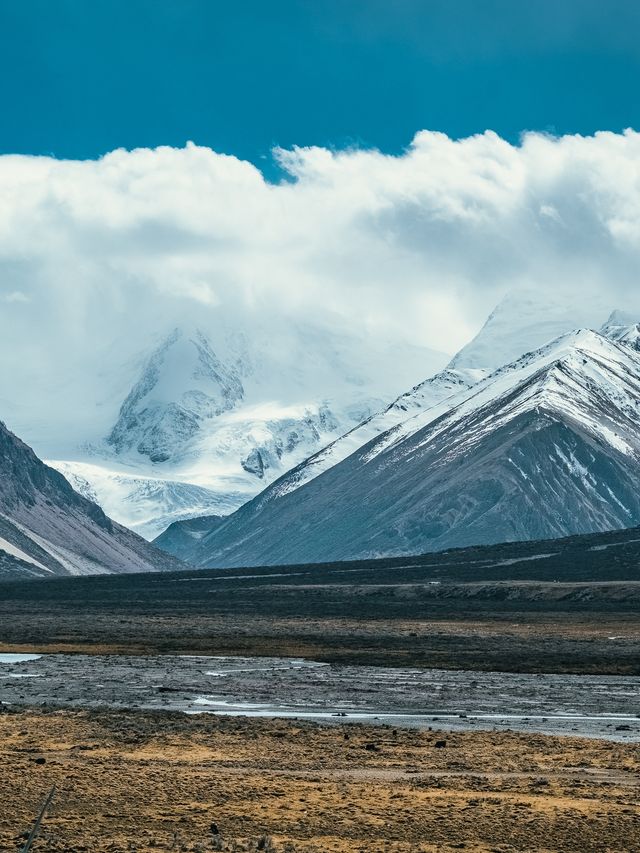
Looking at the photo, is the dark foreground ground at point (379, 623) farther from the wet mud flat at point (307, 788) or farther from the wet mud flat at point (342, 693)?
the wet mud flat at point (307, 788)

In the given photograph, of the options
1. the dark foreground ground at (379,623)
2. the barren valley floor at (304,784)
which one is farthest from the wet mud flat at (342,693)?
the dark foreground ground at (379,623)

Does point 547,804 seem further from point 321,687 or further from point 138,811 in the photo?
point 321,687

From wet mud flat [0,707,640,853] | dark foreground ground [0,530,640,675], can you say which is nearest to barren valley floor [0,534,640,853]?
wet mud flat [0,707,640,853]

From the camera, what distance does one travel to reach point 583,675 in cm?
7325

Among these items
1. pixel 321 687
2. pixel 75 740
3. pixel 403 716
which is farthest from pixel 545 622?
pixel 75 740

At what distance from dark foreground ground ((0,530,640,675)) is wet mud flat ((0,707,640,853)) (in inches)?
1341

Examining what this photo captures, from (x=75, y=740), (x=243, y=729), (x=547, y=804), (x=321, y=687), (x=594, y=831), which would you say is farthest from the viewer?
(x=321, y=687)

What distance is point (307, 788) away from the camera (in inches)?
→ 1377

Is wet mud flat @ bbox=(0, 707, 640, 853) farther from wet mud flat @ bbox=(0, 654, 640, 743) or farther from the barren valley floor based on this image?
wet mud flat @ bbox=(0, 654, 640, 743)

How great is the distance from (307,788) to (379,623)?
92.1 meters

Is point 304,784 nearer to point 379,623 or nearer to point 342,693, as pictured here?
point 342,693

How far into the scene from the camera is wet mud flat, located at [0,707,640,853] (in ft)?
95.9

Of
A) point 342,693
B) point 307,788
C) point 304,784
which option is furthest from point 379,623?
point 307,788

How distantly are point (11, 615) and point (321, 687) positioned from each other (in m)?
86.8
